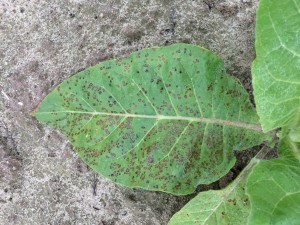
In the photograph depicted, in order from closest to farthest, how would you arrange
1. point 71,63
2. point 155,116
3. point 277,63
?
point 277,63
point 155,116
point 71,63

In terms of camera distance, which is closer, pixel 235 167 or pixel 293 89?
pixel 293 89

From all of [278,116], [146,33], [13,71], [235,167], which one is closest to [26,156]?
[13,71]

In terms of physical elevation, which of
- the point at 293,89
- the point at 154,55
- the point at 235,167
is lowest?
the point at 235,167

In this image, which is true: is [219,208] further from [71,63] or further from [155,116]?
[71,63]

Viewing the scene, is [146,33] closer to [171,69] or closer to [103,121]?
[171,69]

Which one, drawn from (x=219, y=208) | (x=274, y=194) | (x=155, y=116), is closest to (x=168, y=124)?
(x=155, y=116)

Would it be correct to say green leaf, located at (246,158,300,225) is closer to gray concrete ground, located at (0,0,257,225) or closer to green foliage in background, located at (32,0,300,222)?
green foliage in background, located at (32,0,300,222)
